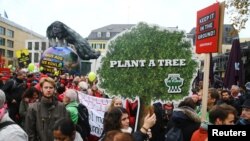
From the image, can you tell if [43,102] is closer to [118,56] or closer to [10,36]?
[118,56]

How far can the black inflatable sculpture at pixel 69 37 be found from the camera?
29438mm

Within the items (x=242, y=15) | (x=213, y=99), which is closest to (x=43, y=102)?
(x=213, y=99)

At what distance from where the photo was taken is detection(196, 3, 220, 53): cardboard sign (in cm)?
478

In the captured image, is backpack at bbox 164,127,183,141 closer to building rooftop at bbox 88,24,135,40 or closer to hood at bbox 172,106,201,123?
hood at bbox 172,106,201,123

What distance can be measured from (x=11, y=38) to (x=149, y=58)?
101 m

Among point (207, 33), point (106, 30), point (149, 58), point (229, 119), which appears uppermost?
point (106, 30)

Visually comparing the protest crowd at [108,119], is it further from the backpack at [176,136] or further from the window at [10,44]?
A: the window at [10,44]

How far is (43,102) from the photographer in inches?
212

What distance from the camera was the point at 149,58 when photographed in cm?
523

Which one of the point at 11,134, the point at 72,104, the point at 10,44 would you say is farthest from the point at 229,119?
the point at 10,44

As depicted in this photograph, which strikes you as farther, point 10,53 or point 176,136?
point 10,53

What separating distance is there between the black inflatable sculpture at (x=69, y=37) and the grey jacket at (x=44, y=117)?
79.9 feet

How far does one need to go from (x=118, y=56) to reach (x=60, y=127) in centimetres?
167

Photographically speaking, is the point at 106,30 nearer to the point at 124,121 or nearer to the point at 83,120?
the point at 83,120
